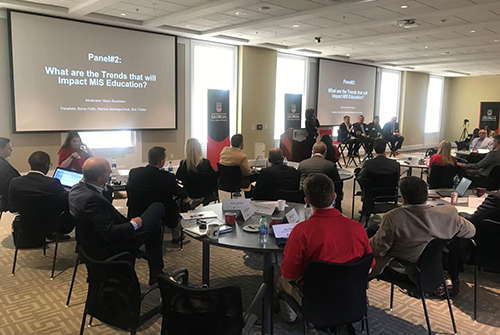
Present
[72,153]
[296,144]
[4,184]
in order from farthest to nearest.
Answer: [296,144], [72,153], [4,184]

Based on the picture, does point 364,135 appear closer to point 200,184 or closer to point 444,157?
point 444,157

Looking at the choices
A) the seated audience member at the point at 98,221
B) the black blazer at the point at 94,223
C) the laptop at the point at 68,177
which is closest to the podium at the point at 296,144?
the laptop at the point at 68,177

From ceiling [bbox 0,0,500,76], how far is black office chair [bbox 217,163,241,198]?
2689 millimetres

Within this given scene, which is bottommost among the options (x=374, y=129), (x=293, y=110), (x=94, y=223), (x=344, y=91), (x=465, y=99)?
(x=94, y=223)

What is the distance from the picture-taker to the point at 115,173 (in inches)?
201

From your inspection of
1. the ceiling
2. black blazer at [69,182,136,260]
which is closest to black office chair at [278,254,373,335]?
black blazer at [69,182,136,260]

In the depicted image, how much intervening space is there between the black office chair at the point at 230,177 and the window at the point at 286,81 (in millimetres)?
6436

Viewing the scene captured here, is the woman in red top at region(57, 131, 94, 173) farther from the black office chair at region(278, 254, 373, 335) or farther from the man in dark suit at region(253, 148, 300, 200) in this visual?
the black office chair at region(278, 254, 373, 335)

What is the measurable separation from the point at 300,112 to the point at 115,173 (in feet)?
26.4

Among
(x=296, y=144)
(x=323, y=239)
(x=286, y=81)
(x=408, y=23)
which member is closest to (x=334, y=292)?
(x=323, y=239)

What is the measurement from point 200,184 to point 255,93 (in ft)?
20.8

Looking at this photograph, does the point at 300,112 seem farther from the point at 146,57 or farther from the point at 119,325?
the point at 119,325

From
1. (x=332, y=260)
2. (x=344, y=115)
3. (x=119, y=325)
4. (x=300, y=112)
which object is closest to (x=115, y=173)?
(x=119, y=325)

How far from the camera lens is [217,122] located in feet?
33.0
